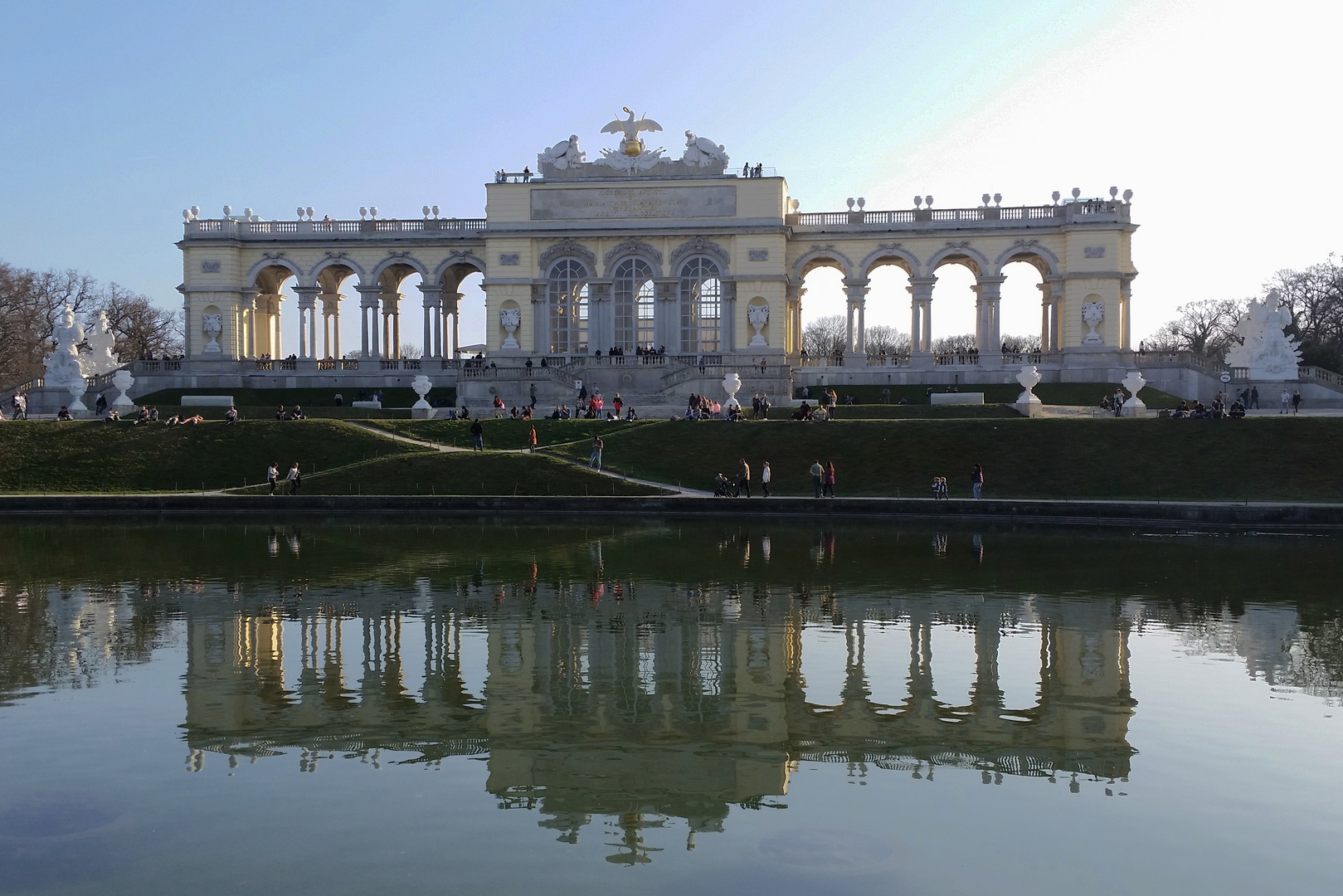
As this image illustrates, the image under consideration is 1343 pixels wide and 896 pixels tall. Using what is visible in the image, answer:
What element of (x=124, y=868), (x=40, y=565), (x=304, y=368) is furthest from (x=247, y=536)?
(x=304, y=368)

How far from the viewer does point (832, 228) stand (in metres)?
63.1

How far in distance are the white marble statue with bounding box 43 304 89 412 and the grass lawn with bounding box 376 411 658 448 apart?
16.8 metres

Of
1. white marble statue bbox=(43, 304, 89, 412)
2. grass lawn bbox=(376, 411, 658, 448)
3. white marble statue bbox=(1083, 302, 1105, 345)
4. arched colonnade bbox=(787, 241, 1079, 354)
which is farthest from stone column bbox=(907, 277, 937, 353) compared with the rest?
white marble statue bbox=(43, 304, 89, 412)

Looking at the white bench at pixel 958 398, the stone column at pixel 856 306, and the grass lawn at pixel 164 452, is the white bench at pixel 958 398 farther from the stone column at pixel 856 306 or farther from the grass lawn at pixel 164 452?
the grass lawn at pixel 164 452

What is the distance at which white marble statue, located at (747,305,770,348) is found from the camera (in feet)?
200

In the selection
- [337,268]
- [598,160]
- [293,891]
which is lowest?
[293,891]

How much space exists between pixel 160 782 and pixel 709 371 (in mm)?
43758

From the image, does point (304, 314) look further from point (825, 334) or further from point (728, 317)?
point (825, 334)

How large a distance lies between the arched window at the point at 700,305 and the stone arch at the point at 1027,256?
578 inches

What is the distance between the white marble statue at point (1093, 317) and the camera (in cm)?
5944

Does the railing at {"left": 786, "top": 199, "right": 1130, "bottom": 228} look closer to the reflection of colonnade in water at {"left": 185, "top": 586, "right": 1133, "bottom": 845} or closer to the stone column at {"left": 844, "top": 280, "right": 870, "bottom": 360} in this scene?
the stone column at {"left": 844, "top": 280, "right": 870, "bottom": 360}

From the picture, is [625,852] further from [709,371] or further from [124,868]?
[709,371]

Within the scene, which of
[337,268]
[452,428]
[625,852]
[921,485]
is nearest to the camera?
[625,852]

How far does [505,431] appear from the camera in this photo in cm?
4325
